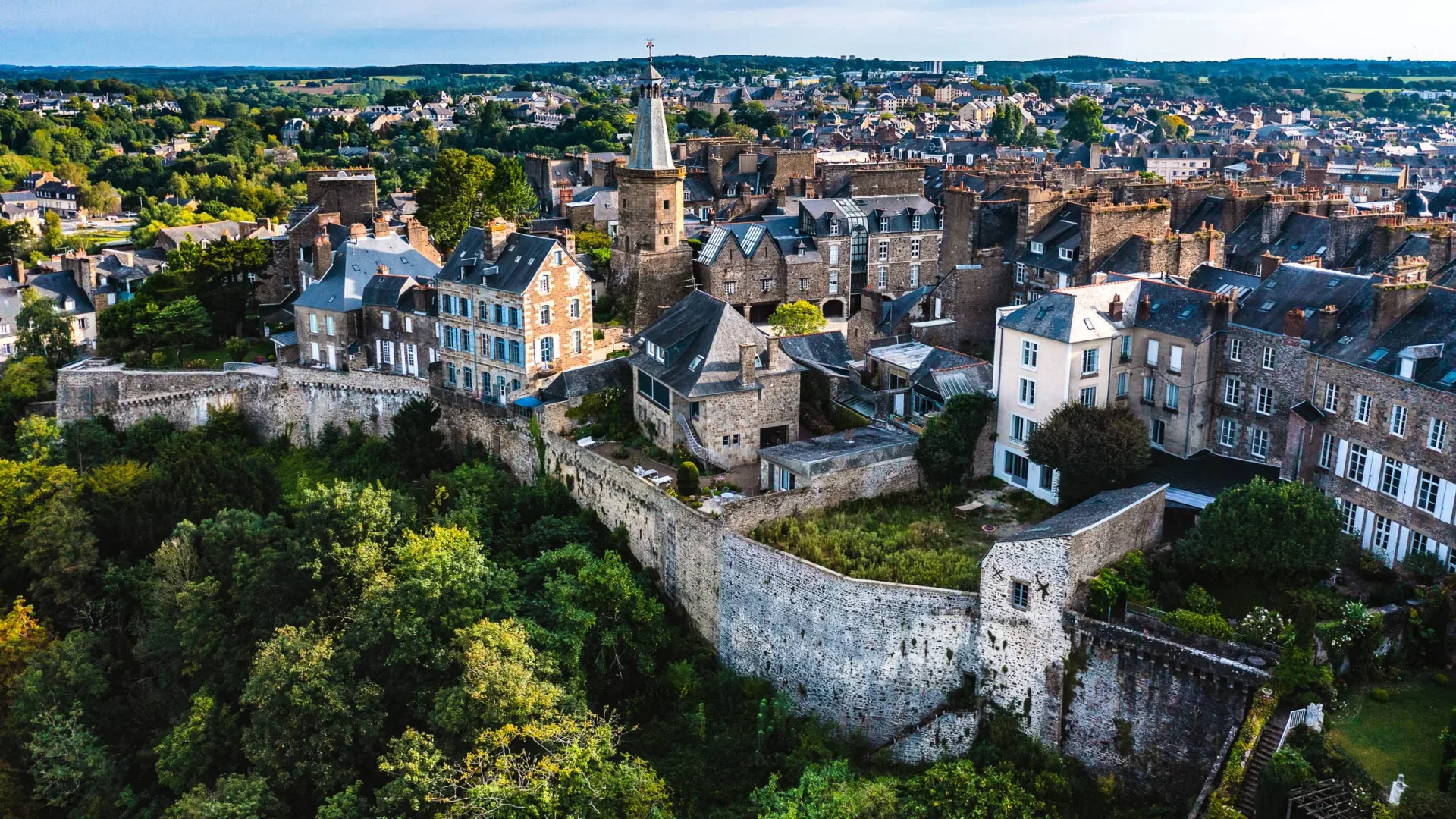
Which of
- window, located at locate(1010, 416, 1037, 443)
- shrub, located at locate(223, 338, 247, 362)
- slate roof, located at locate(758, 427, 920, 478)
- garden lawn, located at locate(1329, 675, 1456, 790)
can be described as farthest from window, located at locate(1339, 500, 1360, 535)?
shrub, located at locate(223, 338, 247, 362)

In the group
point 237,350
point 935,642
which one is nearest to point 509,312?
point 237,350

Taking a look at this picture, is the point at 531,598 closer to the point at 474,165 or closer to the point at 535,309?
the point at 535,309

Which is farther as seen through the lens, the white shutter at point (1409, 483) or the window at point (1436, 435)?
the white shutter at point (1409, 483)

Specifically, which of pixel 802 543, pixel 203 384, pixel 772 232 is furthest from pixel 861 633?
pixel 203 384

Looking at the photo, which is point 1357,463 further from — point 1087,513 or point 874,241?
point 874,241

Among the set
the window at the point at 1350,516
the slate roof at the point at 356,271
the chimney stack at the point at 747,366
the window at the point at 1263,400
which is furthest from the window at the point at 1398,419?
the slate roof at the point at 356,271

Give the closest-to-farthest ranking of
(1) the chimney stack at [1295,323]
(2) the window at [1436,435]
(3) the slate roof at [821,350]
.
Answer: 1. (2) the window at [1436,435]
2. (1) the chimney stack at [1295,323]
3. (3) the slate roof at [821,350]

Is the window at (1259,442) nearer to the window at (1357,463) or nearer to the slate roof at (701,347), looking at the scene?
the window at (1357,463)

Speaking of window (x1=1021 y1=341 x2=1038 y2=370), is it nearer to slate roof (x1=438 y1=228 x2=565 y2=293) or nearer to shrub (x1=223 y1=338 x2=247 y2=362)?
slate roof (x1=438 y1=228 x2=565 y2=293)
